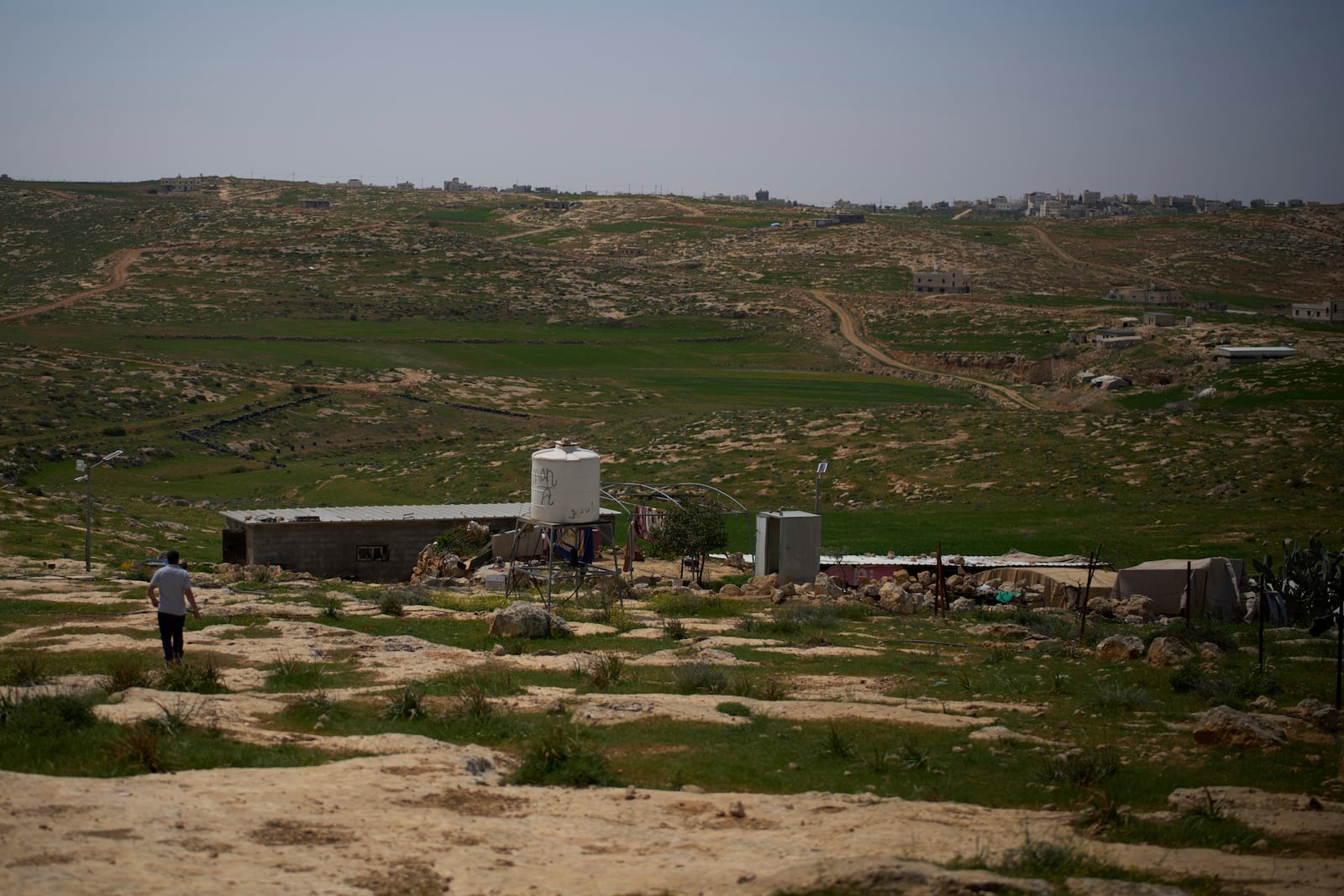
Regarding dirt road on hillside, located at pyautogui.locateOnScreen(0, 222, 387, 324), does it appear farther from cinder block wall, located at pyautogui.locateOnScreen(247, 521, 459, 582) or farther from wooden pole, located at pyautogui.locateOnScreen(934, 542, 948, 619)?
wooden pole, located at pyautogui.locateOnScreen(934, 542, 948, 619)

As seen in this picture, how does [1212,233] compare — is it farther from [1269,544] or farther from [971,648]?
[971,648]

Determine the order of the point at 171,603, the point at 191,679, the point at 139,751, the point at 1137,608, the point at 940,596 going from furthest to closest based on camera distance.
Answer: the point at 940,596, the point at 1137,608, the point at 171,603, the point at 191,679, the point at 139,751

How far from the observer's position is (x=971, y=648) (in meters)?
19.7

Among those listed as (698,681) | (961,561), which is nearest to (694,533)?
(961,561)

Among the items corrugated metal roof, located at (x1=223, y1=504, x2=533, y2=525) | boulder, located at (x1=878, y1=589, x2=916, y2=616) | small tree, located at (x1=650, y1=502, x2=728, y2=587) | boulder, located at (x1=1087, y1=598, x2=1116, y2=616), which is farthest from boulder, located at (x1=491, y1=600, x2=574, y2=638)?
corrugated metal roof, located at (x1=223, y1=504, x2=533, y2=525)

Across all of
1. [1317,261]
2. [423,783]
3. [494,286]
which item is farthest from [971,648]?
[1317,261]

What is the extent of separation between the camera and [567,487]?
917 inches

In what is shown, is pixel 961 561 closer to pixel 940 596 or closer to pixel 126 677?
pixel 940 596

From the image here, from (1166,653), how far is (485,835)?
12026mm

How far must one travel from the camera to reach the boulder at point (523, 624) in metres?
19.7

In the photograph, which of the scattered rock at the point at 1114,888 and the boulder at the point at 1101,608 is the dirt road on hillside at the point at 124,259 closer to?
the boulder at the point at 1101,608

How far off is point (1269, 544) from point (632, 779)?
2778 cm

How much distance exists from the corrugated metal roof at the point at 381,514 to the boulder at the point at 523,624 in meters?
14.1

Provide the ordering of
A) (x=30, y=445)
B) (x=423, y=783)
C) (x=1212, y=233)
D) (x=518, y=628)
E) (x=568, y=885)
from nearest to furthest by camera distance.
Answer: (x=568, y=885) → (x=423, y=783) → (x=518, y=628) → (x=30, y=445) → (x=1212, y=233)
